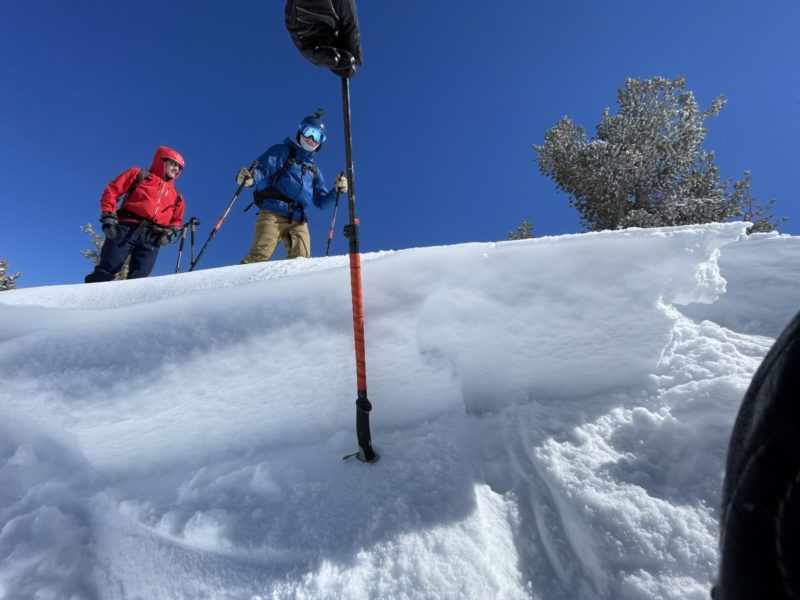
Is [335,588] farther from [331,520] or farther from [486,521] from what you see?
[486,521]

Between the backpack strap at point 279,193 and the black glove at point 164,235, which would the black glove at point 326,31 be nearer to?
the backpack strap at point 279,193

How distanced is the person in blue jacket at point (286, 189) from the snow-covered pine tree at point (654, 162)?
422 inches

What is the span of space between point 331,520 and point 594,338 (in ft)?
4.76

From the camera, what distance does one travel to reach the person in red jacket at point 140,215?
4.67 metres

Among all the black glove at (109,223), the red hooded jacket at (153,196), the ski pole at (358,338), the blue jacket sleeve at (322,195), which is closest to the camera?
the ski pole at (358,338)

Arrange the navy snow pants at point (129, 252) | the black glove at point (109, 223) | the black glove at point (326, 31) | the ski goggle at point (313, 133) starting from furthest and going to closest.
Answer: the ski goggle at point (313, 133)
the navy snow pants at point (129, 252)
the black glove at point (109, 223)
the black glove at point (326, 31)

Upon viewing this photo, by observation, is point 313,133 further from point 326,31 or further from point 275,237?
Answer: point 326,31

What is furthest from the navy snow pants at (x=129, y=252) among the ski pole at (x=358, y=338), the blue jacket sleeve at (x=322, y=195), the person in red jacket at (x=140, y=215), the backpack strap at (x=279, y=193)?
the ski pole at (x=358, y=338)

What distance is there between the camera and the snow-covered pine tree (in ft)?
40.9

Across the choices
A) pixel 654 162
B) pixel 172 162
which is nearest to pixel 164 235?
pixel 172 162

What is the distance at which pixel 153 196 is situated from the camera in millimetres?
5137

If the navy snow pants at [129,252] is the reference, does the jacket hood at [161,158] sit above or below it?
above

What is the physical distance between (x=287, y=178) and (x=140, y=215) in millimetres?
2012

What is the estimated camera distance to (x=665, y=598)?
99 centimetres
